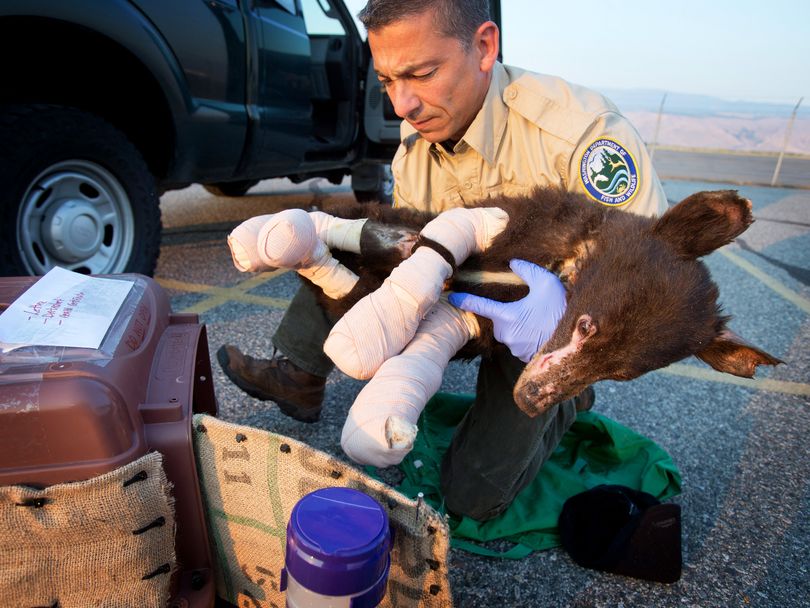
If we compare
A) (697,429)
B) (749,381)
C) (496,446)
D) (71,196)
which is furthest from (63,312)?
(749,381)

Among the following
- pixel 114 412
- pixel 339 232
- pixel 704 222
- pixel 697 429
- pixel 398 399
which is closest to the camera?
pixel 114 412

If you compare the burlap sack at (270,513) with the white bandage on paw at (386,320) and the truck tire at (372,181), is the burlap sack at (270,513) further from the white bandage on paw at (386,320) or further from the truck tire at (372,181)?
the truck tire at (372,181)

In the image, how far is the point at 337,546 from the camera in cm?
110

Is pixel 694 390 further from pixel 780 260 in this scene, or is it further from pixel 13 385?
pixel 780 260

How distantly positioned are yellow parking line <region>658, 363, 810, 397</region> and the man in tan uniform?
1375 millimetres

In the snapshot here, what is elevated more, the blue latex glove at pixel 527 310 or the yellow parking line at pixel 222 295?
the blue latex glove at pixel 527 310

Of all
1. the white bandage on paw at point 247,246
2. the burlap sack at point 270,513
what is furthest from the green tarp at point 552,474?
the white bandage on paw at point 247,246

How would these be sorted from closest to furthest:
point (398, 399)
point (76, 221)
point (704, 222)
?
point (398, 399)
point (704, 222)
point (76, 221)

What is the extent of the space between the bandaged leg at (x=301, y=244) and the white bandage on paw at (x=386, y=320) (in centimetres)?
28

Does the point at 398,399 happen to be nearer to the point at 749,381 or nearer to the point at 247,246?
the point at 247,246

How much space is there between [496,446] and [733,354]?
956 millimetres

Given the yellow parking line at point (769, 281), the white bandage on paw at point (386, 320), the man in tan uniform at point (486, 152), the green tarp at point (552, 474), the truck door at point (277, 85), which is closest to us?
the white bandage on paw at point (386, 320)

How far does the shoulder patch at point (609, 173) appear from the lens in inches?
83.7

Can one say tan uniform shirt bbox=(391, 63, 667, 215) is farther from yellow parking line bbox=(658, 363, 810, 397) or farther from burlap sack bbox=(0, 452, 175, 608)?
yellow parking line bbox=(658, 363, 810, 397)
